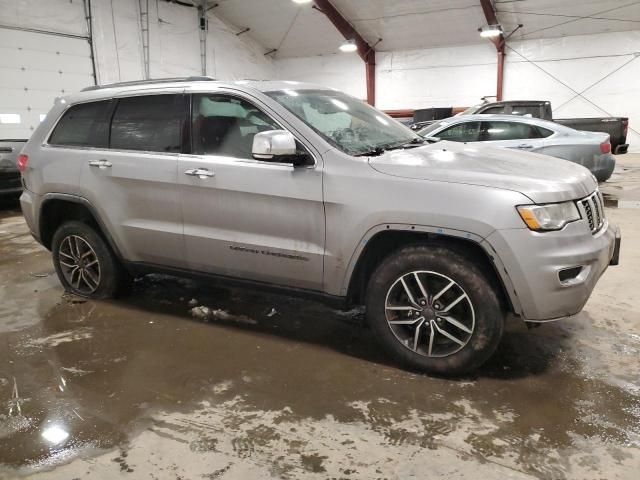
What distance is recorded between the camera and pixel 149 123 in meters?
3.54

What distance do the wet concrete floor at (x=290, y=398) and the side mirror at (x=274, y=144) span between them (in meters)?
1.30

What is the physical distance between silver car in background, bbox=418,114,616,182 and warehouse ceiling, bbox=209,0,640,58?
9.43m

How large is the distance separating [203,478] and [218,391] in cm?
70

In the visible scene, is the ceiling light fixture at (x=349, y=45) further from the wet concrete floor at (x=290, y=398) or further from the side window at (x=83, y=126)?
the wet concrete floor at (x=290, y=398)

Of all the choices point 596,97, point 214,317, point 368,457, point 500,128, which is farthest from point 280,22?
point 368,457

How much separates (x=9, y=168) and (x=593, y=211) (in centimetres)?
801

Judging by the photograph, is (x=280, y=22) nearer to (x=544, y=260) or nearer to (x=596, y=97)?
(x=596, y=97)

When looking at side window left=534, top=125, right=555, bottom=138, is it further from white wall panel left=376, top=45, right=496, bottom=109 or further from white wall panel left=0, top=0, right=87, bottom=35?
white wall panel left=0, top=0, right=87, bottom=35

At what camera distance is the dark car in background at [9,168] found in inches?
294

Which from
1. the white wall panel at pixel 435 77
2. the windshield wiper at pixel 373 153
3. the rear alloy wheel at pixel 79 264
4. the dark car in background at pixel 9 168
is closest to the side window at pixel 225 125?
the windshield wiper at pixel 373 153

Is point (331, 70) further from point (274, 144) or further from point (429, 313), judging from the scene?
point (429, 313)

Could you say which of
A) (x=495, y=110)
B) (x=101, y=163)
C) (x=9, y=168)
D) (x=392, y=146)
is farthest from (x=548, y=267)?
(x=495, y=110)

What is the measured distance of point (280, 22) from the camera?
739 inches

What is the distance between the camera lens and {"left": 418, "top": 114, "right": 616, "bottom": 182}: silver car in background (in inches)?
300
